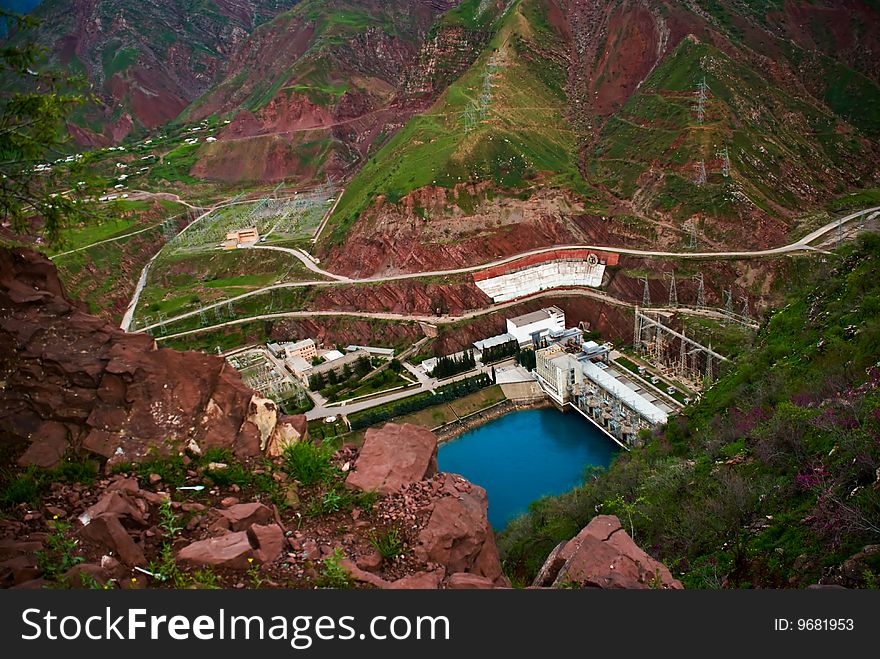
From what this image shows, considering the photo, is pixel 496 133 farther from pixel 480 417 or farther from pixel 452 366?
pixel 480 417

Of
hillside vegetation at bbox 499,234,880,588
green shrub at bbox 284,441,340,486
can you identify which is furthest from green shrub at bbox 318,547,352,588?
hillside vegetation at bbox 499,234,880,588

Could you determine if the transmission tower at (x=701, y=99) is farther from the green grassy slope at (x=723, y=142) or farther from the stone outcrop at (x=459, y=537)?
the stone outcrop at (x=459, y=537)

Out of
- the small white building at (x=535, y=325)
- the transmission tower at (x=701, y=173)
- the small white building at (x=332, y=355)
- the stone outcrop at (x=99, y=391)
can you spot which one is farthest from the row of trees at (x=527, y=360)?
the stone outcrop at (x=99, y=391)

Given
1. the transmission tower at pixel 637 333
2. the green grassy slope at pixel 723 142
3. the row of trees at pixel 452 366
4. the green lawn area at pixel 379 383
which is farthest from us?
the green grassy slope at pixel 723 142

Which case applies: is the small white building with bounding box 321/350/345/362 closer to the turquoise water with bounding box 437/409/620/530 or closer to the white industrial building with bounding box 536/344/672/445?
the turquoise water with bounding box 437/409/620/530

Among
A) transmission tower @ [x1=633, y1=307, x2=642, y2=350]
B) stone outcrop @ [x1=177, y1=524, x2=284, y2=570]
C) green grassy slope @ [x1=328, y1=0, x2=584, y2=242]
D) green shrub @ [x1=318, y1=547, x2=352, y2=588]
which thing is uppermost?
green grassy slope @ [x1=328, y1=0, x2=584, y2=242]

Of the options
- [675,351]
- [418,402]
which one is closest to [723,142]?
[675,351]

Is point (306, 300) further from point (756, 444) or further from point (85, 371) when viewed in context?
point (85, 371)

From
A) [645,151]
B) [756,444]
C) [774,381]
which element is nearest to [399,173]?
Answer: [645,151]
